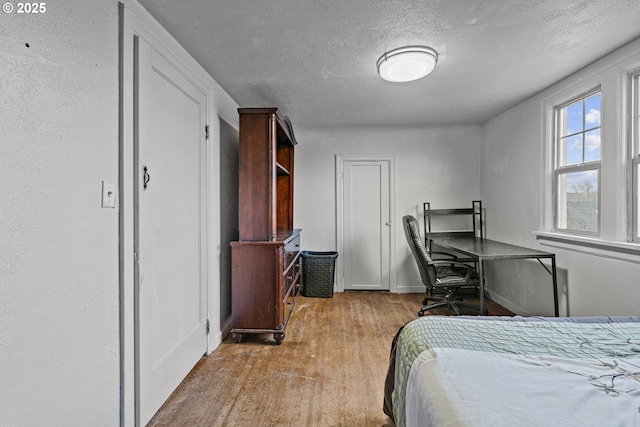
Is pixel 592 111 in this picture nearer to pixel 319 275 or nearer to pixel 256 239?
pixel 256 239

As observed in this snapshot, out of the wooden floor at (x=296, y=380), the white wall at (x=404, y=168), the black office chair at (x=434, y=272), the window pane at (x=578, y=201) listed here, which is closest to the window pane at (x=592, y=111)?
the window pane at (x=578, y=201)

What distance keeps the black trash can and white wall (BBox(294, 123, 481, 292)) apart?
1.32ft

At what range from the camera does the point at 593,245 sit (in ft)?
7.69

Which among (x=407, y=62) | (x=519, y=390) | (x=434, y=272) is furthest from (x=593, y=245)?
(x=519, y=390)

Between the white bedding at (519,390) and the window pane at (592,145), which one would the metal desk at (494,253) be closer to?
the window pane at (592,145)

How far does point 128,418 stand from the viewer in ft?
4.90

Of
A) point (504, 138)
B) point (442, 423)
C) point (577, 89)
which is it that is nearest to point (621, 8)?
point (577, 89)

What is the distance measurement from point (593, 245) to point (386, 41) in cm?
214

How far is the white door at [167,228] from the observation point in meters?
1.62

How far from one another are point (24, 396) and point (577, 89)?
12.4ft

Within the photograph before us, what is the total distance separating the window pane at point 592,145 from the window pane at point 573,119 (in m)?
0.13

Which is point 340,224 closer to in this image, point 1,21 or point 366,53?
point 366,53

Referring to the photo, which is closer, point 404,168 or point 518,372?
point 518,372

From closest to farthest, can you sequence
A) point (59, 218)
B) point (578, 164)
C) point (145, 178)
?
point (59, 218) < point (145, 178) < point (578, 164)
